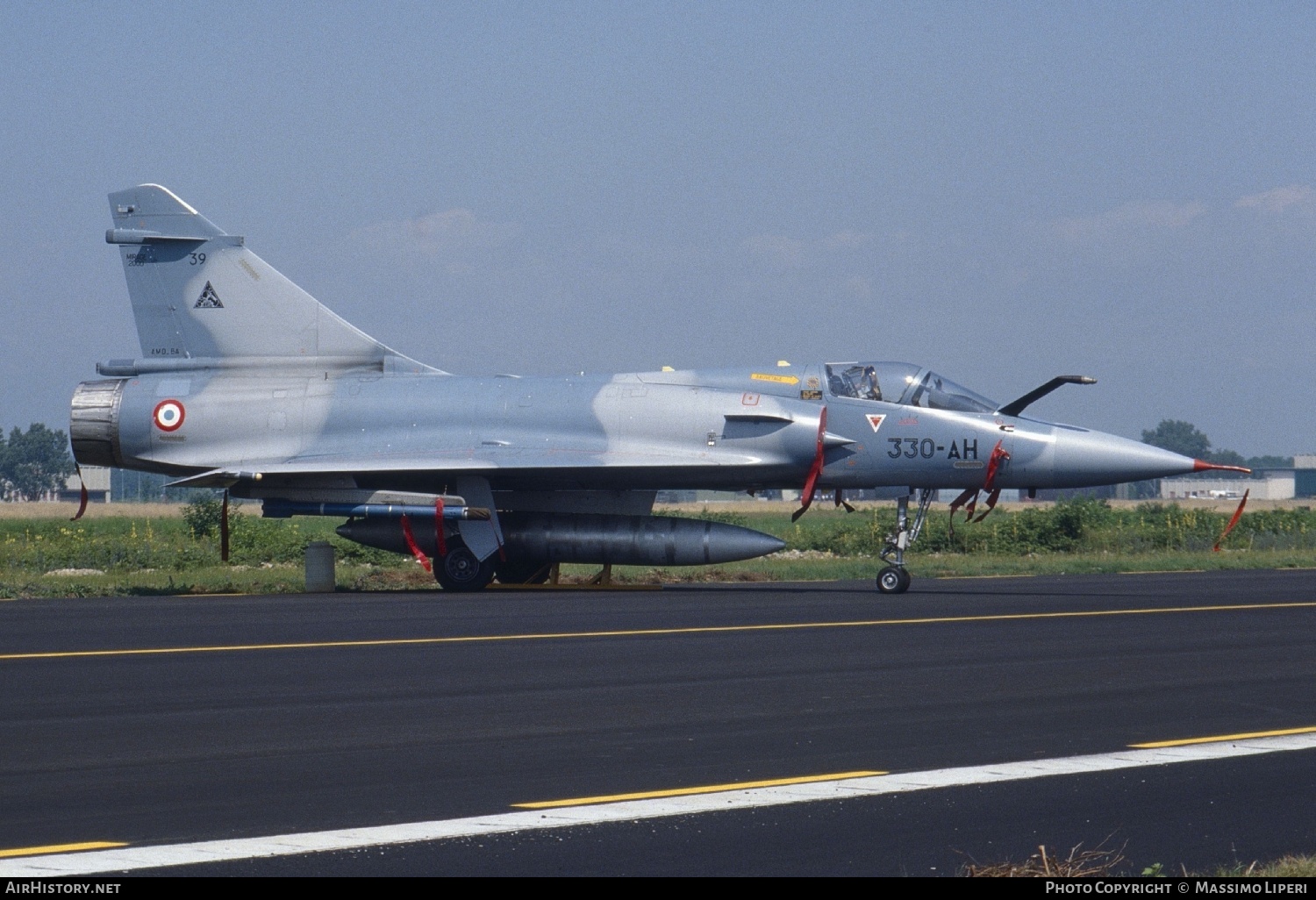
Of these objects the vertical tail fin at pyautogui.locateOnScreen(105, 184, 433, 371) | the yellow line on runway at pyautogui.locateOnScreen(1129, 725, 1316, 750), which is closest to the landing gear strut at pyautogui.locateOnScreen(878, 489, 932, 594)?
the vertical tail fin at pyautogui.locateOnScreen(105, 184, 433, 371)

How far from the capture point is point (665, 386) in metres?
22.5

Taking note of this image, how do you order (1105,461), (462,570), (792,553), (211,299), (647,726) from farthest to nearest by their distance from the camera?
(792,553)
(211,299)
(462,570)
(1105,461)
(647,726)

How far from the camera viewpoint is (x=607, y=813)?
662 centimetres

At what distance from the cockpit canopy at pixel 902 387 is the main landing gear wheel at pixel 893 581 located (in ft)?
7.68

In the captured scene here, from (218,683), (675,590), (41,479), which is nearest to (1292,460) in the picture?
(41,479)

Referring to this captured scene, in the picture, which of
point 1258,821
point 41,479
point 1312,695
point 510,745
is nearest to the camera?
point 1258,821

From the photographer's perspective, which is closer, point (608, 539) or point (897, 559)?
point (897, 559)

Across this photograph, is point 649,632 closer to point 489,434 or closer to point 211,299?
point 489,434

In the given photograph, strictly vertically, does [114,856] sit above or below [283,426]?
below

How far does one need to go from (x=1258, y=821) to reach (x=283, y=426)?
735 inches

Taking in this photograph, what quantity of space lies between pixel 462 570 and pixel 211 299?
5.83 m

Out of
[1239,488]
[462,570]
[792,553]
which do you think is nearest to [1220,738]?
[462,570]
